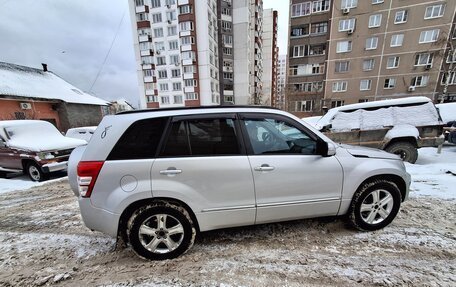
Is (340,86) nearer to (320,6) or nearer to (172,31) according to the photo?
(320,6)

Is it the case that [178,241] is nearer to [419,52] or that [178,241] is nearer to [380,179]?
[380,179]

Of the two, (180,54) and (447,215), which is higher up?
(180,54)

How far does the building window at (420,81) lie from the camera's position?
22981mm

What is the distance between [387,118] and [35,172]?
11.7 m

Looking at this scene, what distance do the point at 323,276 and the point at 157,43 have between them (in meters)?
38.2

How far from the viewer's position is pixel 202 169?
218 centimetres

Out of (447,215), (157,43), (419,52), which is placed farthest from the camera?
(157,43)

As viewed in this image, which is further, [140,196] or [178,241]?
[178,241]

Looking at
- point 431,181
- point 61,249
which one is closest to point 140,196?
point 61,249

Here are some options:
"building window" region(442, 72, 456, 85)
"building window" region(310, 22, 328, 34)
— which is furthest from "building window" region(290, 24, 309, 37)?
"building window" region(442, 72, 456, 85)

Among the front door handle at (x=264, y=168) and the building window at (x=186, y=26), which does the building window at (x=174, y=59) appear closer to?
the building window at (x=186, y=26)

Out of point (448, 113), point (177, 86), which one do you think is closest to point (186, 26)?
point (177, 86)

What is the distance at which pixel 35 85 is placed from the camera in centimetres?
2169

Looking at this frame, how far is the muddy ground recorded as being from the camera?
204 centimetres
